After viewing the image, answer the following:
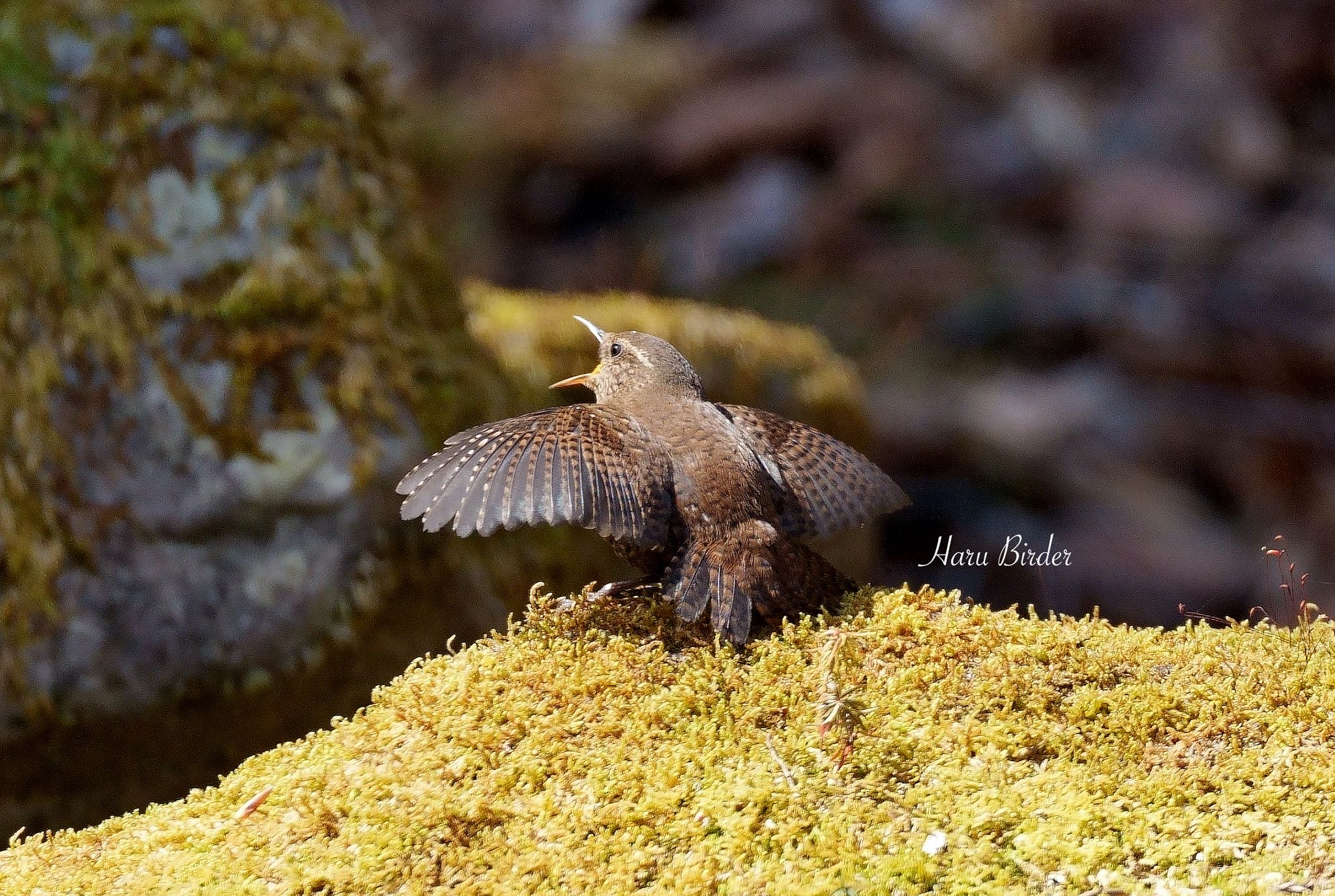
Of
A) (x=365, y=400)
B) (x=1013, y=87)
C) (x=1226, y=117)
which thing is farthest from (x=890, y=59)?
(x=365, y=400)

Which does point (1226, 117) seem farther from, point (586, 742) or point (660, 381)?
point (586, 742)

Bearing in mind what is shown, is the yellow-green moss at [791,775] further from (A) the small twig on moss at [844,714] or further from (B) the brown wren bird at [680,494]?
(B) the brown wren bird at [680,494]

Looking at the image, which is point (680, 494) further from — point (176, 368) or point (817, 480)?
point (176, 368)

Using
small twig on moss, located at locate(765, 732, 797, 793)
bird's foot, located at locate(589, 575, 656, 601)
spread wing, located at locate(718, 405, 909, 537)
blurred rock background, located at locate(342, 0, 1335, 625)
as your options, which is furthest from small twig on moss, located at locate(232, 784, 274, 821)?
blurred rock background, located at locate(342, 0, 1335, 625)

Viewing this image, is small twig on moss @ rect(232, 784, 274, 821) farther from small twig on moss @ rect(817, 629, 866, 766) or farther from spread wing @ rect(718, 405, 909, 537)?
spread wing @ rect(718, 405, 909, 537)

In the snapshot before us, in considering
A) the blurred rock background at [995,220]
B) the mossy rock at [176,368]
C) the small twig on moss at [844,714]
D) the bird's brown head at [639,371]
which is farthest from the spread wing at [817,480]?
the blurred rock background at [995,220]
